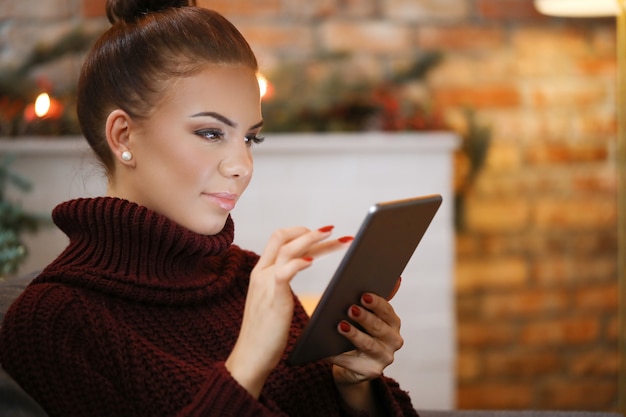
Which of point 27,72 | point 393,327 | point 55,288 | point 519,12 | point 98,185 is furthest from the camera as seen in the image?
point 519,12

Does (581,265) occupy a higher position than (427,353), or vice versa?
(581,265)

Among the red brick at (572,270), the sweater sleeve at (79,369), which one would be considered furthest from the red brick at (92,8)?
the sweater sleeve at (79,369)

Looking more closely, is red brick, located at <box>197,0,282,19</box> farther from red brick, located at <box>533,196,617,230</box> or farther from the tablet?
the tablet

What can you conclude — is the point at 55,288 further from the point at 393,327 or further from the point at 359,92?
the point at 359,92

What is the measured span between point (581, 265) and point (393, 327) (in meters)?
2.48

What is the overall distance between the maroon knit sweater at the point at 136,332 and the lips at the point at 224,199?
2.3 inches

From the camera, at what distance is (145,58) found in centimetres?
133

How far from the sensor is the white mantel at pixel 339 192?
3.16 metres

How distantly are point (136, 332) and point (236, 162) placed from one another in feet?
0.87

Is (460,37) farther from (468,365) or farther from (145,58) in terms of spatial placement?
(145,58)

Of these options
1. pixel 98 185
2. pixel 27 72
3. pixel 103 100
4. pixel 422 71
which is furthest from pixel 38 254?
pixel 103 100

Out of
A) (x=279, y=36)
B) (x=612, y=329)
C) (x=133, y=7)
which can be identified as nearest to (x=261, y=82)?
(x=133, y=7)

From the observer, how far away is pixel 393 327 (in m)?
1.32

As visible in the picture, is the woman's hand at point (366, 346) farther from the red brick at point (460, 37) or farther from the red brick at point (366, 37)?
the red brick at point (460, 37)
